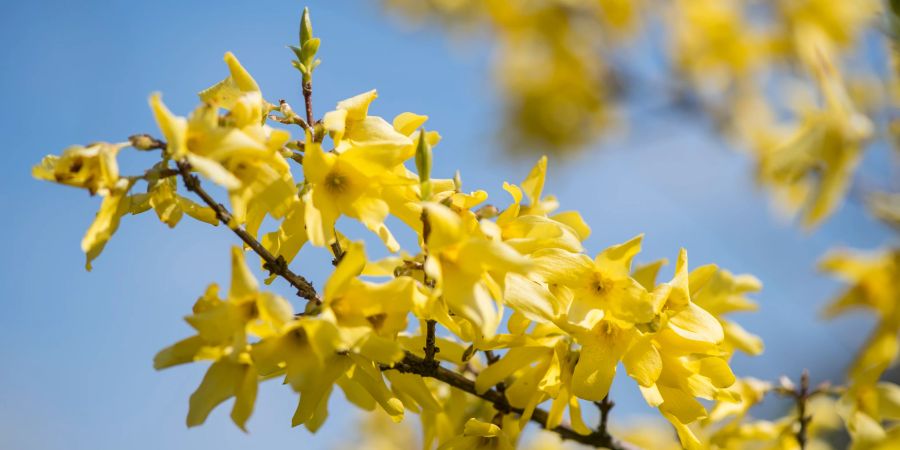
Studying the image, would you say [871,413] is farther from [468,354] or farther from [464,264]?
A: [464,264]

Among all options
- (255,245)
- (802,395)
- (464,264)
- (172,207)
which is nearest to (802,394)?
(802,395)

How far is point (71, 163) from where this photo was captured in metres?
1.00

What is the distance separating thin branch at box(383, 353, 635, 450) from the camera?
3.95 ft

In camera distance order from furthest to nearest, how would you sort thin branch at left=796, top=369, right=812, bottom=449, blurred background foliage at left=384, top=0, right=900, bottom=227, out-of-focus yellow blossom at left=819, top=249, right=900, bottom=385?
blurred background foliage at left=384, top=0, right=900, bottom=227 → out-of-focus yellow blossom at left=819, top=249, right=900, bottom=385 → thin branch at left=796, top=369, right=812, bottom=449

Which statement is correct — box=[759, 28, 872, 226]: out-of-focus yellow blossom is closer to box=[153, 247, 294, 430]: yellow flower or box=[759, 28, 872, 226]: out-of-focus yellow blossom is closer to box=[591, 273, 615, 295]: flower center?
box=[591, 273, 615, 295]: flower center

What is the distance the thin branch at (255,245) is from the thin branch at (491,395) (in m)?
0.21

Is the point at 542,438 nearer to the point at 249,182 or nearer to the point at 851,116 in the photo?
the point at 851,116

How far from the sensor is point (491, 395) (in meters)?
1.37

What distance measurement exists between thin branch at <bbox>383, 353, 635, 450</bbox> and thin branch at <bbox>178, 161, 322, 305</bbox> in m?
0.21

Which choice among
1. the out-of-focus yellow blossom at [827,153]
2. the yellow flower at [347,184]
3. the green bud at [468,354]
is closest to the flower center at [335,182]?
the yellow flower at [347,184]

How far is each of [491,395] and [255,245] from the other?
57cm

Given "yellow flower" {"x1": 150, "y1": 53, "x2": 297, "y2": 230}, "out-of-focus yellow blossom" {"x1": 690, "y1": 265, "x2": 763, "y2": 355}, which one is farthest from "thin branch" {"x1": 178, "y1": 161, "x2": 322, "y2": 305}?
"out-of-focus yellow blossom" {"x1": 690, "y1": 265, "x2": 763, "y2": 355}

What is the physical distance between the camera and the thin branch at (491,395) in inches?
47.4

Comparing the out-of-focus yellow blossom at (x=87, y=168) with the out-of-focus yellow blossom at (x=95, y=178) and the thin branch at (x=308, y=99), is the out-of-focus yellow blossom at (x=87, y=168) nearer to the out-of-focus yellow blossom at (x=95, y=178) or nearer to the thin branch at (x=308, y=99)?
the out-of-focus yellow blossom at (x=95, y=178)
